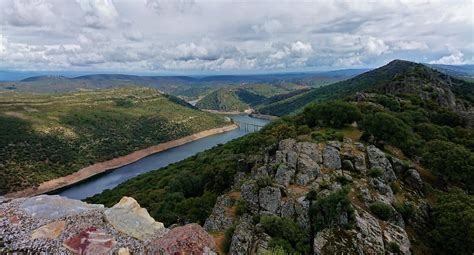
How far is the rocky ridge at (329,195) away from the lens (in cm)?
2675

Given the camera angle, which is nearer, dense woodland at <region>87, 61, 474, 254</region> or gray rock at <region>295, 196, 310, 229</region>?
dense woodland at <region>87, 61, 474, 254</region>

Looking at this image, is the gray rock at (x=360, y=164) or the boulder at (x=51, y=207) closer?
the boulder at (x=51, y=207)

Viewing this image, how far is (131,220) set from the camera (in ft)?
81.1

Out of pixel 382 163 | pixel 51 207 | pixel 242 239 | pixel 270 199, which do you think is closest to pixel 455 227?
pixel 382 163

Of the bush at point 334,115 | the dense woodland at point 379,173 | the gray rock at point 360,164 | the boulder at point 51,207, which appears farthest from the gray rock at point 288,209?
the bush at point 334,115

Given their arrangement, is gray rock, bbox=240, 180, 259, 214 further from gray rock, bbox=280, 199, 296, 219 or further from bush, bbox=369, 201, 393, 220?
bush, bbox=369, 201, 393, 220

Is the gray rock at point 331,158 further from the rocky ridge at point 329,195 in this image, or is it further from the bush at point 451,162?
the bush at point 451,162

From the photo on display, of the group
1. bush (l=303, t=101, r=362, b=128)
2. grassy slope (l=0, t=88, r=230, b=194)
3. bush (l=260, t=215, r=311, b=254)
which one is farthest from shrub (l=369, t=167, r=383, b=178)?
grassy slope (l=0, t=88, r=230, b=194)

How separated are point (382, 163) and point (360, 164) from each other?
88.5 inches

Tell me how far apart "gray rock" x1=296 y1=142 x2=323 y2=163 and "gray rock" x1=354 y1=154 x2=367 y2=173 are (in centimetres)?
346

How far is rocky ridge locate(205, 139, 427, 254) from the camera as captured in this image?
2675 centimetres

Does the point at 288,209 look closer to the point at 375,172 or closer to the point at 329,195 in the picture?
the point at 329,195

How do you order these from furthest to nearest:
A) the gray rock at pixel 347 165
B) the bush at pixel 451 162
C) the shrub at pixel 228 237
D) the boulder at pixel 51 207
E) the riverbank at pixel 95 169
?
the riverbank at pixel 95 169 < the bush at pixel 451 162 < the gray rock at pixel 347 165 < the shrub at pixel 228 237 < the boulder at pixel 51 207

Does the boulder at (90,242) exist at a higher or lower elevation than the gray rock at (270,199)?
higher
